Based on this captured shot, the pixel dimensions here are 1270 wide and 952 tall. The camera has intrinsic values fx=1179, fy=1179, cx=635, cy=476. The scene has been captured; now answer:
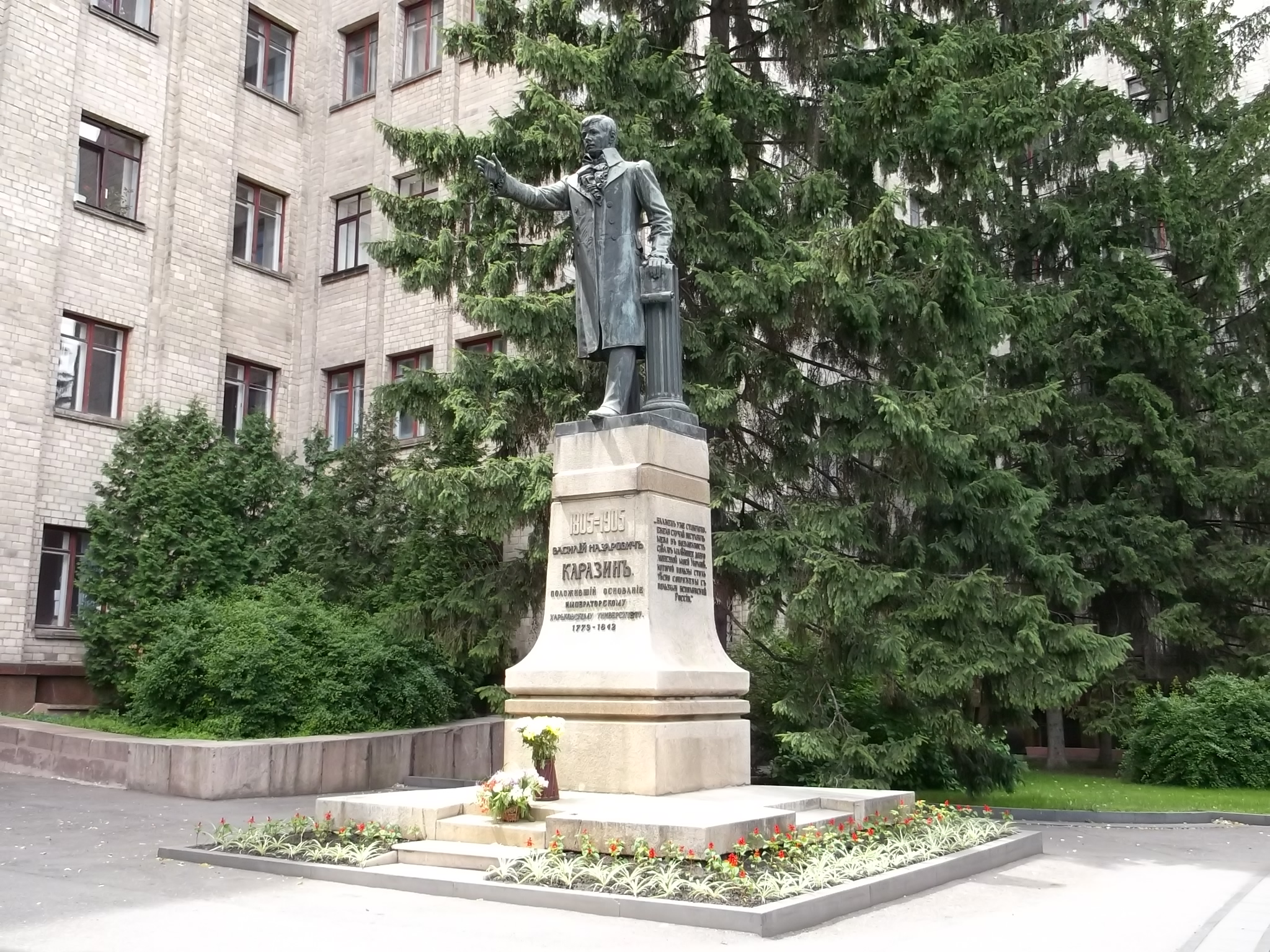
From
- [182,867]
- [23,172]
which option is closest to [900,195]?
[182,867]

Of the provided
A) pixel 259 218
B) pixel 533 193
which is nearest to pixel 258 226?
pixel 259 218

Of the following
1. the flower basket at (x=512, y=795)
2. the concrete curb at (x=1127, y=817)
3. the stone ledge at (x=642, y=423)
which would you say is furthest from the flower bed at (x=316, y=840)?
the concrete curb at (x=1127, y=817)

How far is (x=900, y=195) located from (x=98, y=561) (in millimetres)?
14085

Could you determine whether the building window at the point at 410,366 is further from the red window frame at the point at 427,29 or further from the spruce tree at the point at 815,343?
the spruce tree at the point at 815,343

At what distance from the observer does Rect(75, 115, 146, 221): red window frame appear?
21.9m

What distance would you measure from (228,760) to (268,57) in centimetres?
1846

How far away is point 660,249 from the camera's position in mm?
10375

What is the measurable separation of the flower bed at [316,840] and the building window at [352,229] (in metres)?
18.6

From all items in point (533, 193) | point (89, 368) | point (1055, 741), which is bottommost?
point (1055, 741)

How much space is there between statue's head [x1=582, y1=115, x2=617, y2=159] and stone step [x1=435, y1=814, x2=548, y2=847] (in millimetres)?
5871

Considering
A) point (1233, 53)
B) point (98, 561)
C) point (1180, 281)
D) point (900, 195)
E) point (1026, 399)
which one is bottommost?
point (98, 561)

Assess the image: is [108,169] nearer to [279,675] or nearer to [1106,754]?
[279,675]

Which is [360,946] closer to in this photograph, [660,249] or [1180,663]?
[660,249]

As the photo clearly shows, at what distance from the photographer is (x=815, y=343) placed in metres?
15.3
